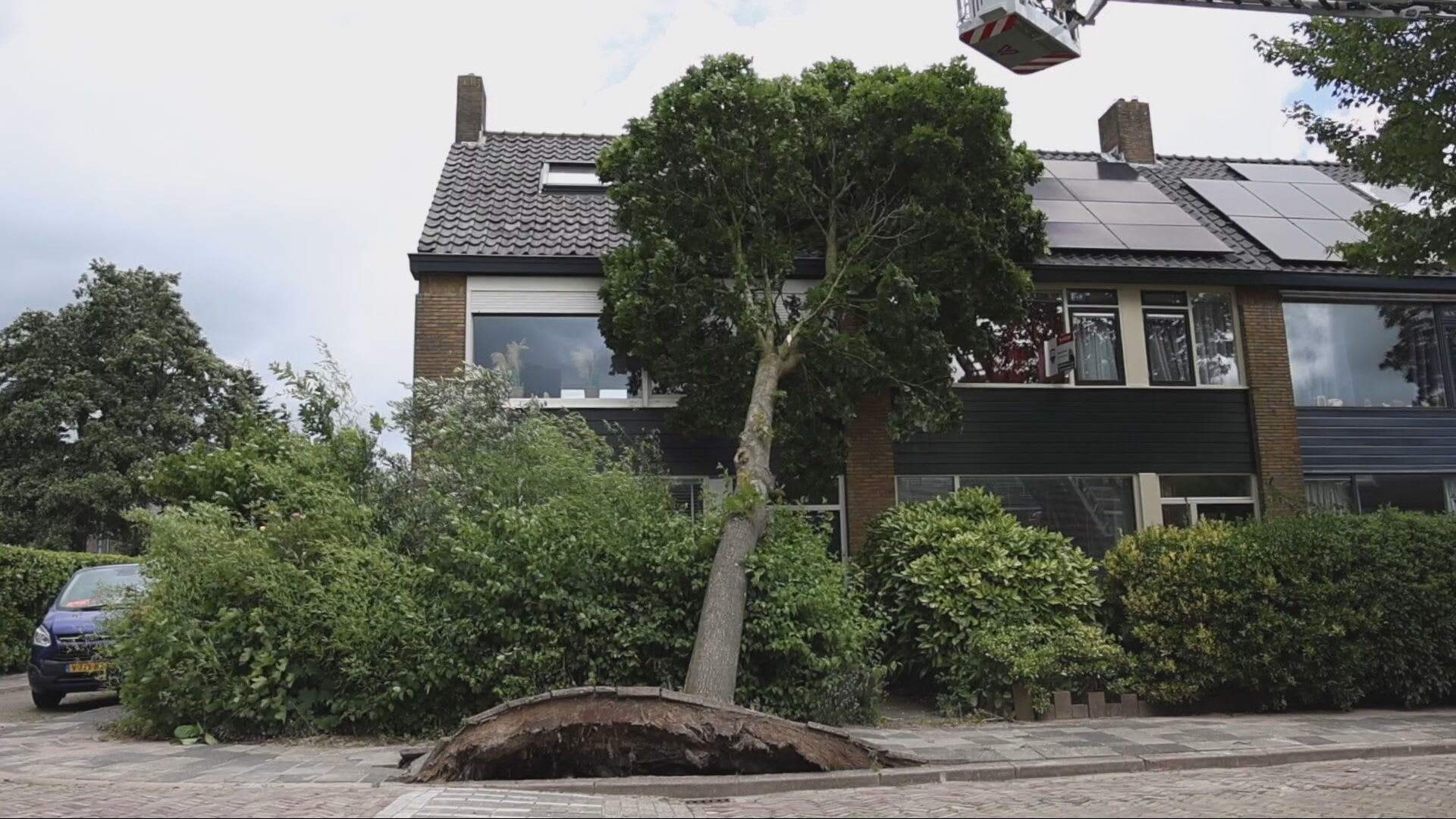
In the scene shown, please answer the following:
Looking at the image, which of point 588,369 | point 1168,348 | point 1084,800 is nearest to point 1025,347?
point 1168,348

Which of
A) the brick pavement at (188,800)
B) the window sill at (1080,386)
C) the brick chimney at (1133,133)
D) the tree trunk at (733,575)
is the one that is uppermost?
the brick chimney at (1133,133)

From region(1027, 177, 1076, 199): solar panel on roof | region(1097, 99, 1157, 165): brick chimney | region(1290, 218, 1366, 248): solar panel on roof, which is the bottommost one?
region(1290, 218, 1366, 248): solar panel on roof

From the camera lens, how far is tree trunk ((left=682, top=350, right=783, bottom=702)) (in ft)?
29.6

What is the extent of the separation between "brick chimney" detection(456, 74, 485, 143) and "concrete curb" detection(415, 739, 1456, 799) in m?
14.4

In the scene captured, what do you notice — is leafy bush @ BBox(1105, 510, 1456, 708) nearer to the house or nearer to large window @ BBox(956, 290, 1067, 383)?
the house

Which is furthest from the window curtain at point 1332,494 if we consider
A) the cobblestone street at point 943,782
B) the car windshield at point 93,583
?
the car windshield at point 93,583

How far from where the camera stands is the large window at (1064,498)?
15.3 meters

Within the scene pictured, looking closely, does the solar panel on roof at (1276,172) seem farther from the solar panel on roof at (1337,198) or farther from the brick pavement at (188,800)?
the brick pavement at (188,800)

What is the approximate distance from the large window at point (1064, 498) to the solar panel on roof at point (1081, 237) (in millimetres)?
3482

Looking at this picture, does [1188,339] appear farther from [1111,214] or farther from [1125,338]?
[1111,214]

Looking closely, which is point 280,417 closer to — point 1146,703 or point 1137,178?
point 1146,703

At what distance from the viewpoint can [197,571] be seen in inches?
373

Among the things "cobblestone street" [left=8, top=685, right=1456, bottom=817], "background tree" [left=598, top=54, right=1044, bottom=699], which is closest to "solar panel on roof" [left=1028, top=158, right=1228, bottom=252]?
"background tree" [left=598, top=54, right=1044, bottom=699]

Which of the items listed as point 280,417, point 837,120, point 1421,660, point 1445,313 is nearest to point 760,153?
point 837,120
